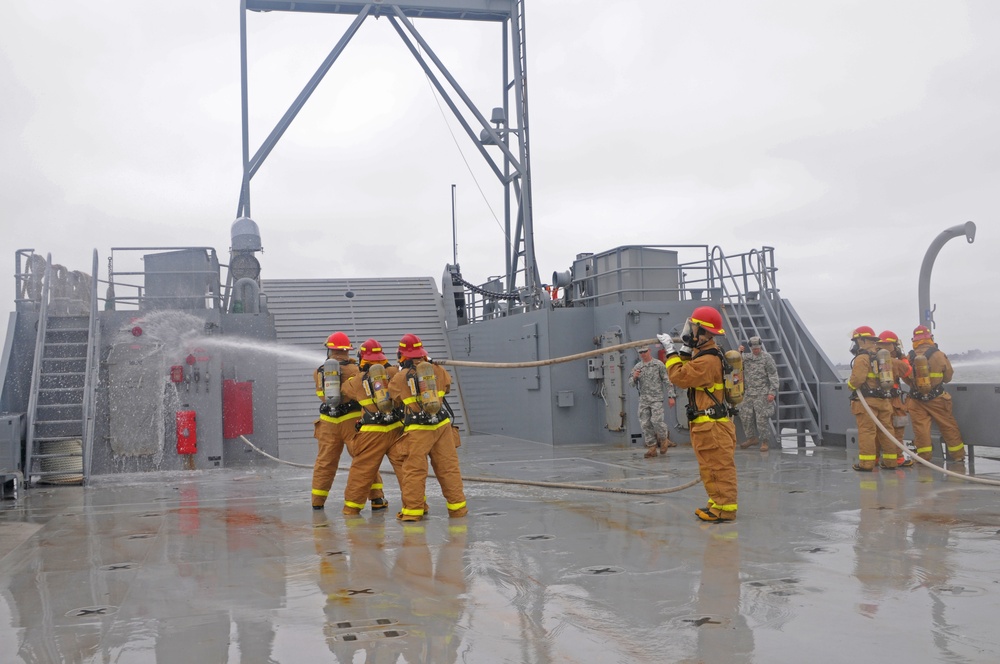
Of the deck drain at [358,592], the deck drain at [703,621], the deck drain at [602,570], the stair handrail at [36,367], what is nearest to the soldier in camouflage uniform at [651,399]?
the deck drain at [602,570]

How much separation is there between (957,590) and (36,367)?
39.2 feet

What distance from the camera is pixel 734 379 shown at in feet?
27.0

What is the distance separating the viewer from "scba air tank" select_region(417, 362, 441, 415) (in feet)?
27.8

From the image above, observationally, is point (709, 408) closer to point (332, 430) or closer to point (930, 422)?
point (332, 430)

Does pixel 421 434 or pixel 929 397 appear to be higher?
pixel 929 397

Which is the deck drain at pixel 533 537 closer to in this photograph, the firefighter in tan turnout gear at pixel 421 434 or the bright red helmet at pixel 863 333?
the firefighter in tan turnout gear at pixel 421 434

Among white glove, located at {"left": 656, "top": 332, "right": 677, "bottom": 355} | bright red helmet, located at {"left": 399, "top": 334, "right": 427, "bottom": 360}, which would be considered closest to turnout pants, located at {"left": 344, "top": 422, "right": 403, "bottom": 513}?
bright red helmet, located at {"left": 399, "top": 334, "right": 427, "bottom": 360}

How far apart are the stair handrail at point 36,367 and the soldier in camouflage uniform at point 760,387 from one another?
33.8 ft

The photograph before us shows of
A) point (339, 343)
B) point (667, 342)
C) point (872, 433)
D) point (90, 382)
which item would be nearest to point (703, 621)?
point (667, 342)

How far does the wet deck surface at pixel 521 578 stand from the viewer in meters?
4.59

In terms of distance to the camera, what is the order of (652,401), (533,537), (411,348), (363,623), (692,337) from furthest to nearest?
(652,401) < (411,348) < (692,337) < (533,537) < (363,623)

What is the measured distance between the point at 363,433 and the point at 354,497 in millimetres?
661

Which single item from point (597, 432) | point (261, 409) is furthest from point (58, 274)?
point (597, 432)

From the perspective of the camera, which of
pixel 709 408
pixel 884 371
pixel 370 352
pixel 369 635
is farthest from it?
pixel 884 371
